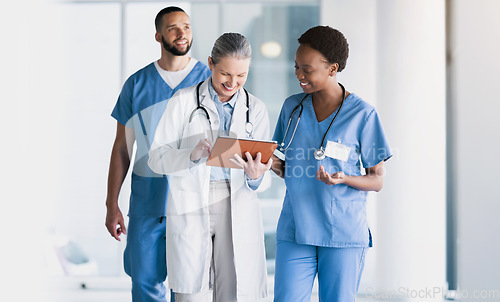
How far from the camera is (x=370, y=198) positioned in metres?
4.23

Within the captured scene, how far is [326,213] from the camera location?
1.93 meters

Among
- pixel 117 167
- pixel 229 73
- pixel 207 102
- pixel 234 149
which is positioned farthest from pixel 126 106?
pixel 234 149

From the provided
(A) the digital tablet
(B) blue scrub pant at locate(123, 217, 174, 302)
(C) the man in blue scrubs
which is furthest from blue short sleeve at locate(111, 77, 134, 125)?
(A) the digital tablet

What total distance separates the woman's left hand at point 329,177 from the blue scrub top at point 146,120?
2.40 feet

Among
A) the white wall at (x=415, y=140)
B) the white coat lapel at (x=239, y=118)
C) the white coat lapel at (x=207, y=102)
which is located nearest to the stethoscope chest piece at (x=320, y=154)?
the white coat lapel at (x=239, y=118)

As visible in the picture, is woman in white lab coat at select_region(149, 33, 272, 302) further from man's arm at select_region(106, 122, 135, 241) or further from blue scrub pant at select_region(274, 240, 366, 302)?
man's arm at select_region(106, 122, 135, 241)

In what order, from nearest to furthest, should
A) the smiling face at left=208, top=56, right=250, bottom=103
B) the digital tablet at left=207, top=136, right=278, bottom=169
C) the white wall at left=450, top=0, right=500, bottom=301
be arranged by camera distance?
the digital tablet at left=207, top=136, right=278, bottom=169
the smiling face at left=208, top=56, right=250, bottom=103
the white wall at left=450, top=0, right=500, bottom=301

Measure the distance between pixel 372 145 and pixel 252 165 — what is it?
471 millimetres

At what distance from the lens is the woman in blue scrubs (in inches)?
74.2

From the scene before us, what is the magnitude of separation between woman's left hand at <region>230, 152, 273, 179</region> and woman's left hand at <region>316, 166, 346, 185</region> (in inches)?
6.8

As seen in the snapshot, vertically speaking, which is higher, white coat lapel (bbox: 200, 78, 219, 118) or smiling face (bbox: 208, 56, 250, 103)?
smiling face (bbox: 208, 56, 250, 103)

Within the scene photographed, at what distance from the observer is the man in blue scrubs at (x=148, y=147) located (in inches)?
87.7

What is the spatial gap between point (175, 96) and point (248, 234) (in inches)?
22.0

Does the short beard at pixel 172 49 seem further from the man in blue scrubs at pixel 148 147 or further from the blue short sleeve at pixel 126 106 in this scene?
the blue short sleeve at pixel 126 106
